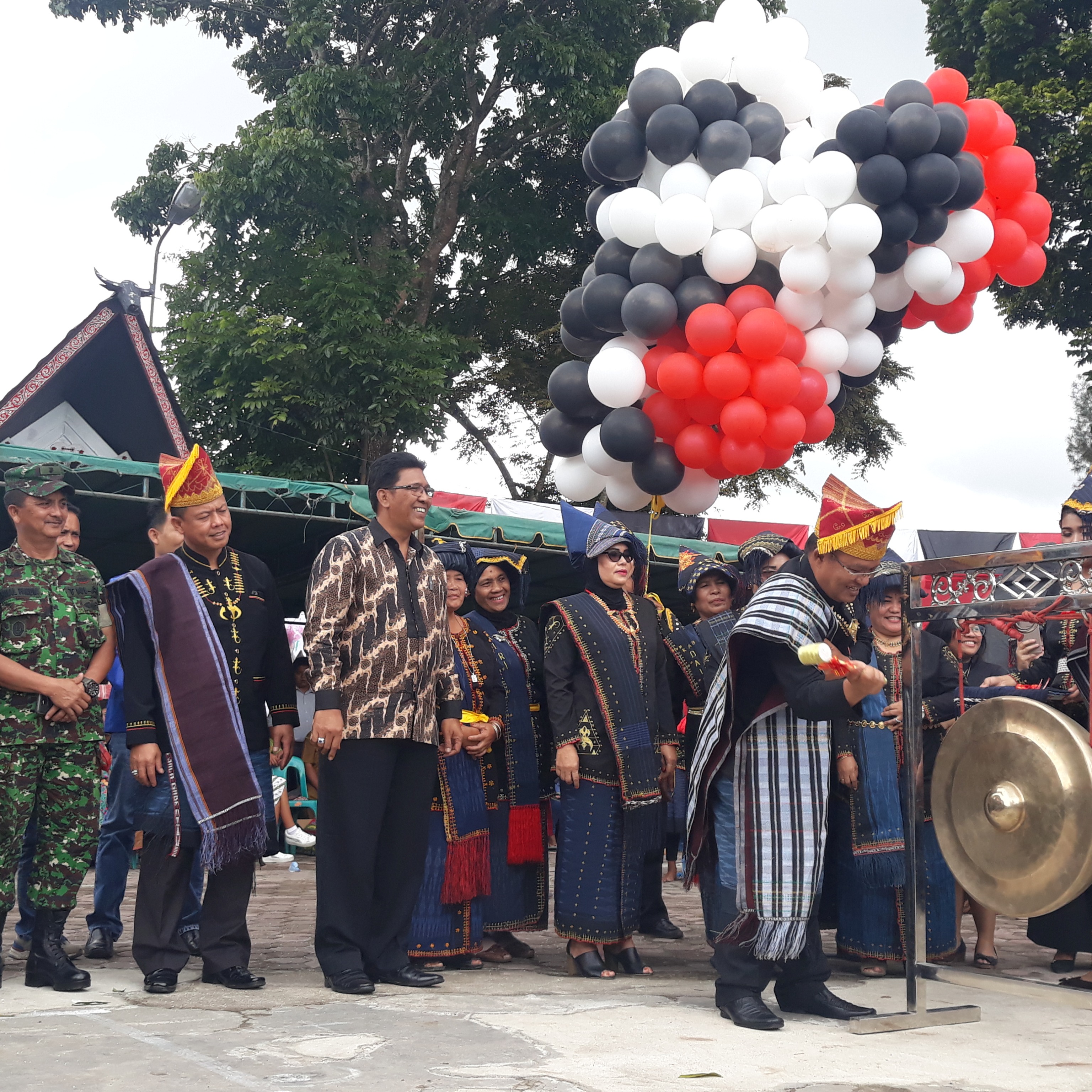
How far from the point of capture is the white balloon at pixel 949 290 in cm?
710

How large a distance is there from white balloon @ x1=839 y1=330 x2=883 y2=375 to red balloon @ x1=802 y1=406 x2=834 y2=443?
0.95 ft

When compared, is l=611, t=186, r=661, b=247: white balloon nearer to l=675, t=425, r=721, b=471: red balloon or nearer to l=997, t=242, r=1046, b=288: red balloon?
l=675, t=425, r=721, b=471: red balloon

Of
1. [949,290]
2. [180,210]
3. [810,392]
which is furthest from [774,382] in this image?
[180,210]

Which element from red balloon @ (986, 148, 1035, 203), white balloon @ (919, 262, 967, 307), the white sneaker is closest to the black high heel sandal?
white balloon @ (919, 262, 967, 307)

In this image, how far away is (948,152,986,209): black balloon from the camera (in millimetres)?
6816

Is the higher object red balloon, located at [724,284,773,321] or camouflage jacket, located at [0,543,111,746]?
red balloon, located at [724,284,773,321]

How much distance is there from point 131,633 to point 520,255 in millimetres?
15297

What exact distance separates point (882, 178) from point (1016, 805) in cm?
387

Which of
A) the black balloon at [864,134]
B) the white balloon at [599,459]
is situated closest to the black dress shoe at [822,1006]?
the white balloon at [599,459]

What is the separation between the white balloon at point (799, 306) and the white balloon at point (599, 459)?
4.01 feet

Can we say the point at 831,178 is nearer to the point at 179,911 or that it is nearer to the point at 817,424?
the point at 817,424

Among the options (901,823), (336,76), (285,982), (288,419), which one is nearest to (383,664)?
(285,982)

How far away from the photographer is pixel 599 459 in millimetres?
7145

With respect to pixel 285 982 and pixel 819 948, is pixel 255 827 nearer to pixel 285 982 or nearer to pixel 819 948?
pixel 285 982
